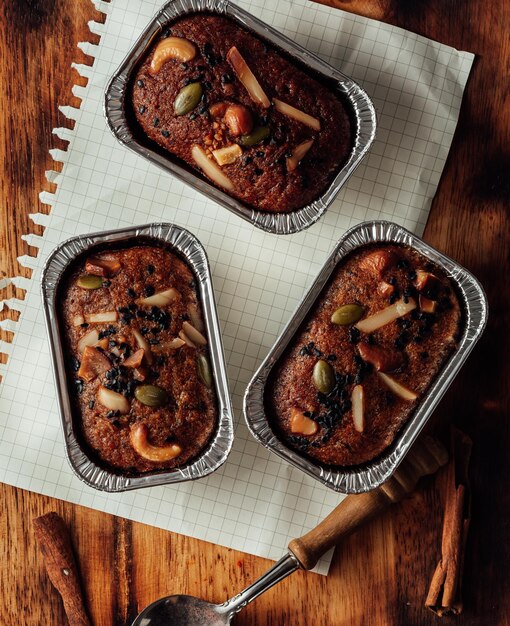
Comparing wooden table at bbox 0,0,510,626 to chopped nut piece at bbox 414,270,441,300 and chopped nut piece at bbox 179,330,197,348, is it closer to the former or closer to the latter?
chopped nut piece at bbox 414,270,441,300

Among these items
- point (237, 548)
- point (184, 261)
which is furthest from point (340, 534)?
point (184, 261)

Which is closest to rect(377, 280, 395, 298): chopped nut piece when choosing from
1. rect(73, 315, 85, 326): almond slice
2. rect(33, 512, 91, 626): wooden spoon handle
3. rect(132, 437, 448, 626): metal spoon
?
rect(132, 437, 448, 626): metal spoon

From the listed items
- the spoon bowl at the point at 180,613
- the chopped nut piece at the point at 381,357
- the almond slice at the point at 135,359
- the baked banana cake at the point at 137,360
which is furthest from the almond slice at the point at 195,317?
the spoon bowl at the point at 180,613

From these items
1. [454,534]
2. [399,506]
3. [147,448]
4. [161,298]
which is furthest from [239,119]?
[454,534]

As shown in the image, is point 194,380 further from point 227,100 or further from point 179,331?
point 227,100

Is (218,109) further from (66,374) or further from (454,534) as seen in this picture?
(454,534)

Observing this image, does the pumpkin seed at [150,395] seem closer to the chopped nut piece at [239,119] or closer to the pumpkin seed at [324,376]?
the pumpkin seed at [324,376]
